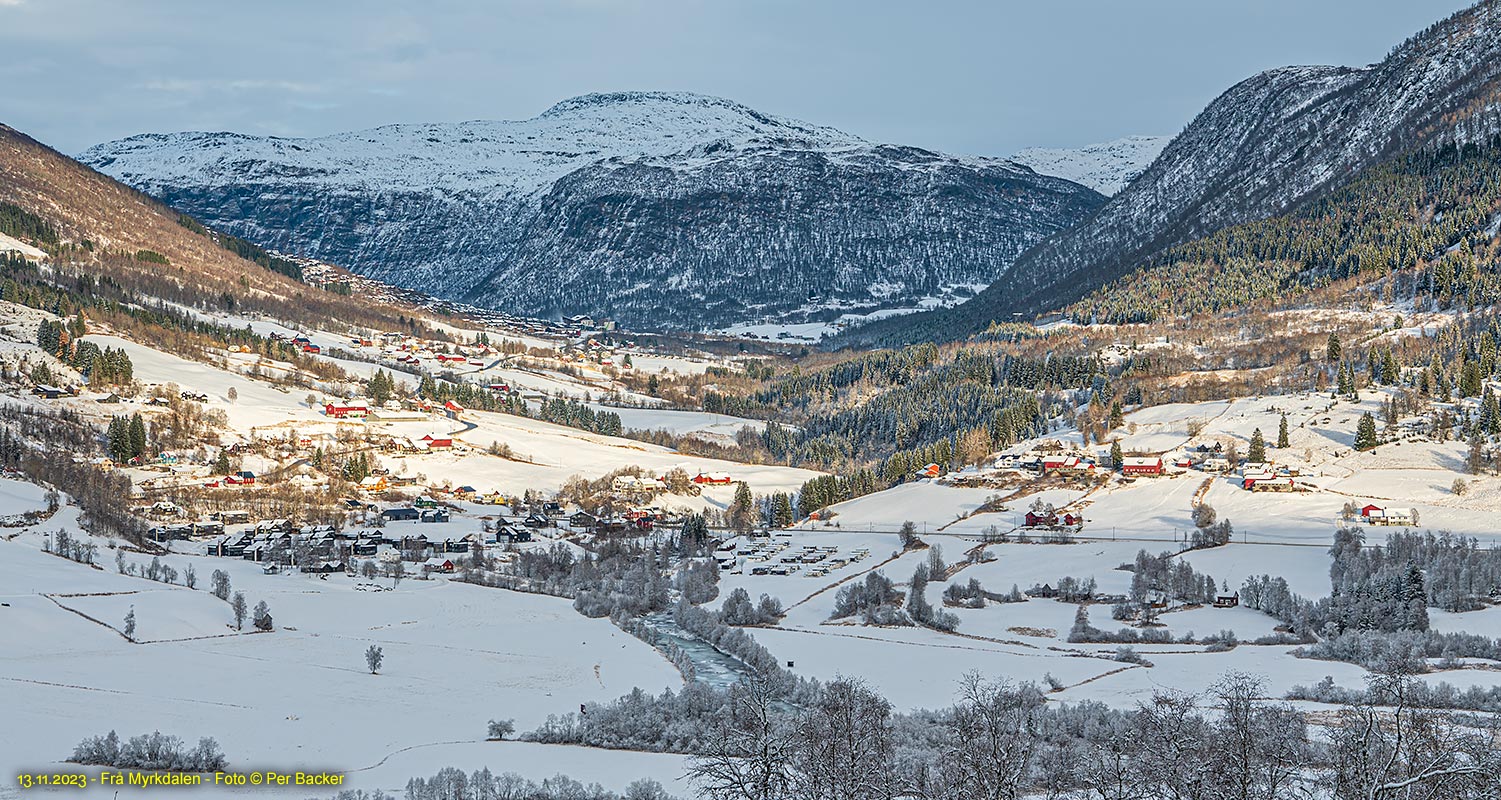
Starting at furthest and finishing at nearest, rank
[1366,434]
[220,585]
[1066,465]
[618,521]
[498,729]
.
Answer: [618,521] < [1066,465] < [1366,434] < [220,585] < [498,729]

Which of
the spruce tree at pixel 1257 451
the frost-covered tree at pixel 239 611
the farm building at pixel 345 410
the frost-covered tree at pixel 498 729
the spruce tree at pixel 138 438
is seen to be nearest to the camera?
the frost-covered tree at pixel 498 729

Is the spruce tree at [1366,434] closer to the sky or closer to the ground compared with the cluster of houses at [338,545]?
closer to the sky

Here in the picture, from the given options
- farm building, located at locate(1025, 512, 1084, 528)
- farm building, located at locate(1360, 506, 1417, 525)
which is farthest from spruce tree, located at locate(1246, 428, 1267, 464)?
farm building, located at locate(1025, 512, 1084, 528)

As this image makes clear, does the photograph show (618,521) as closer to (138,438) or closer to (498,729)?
(138,438)

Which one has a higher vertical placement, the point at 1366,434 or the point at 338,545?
the point at 1366,434

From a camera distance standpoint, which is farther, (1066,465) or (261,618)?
(1066,465)

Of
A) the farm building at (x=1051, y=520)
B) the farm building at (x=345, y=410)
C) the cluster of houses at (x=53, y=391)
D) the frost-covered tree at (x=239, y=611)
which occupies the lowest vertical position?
the frost-covered tree at (x=239, y=611)

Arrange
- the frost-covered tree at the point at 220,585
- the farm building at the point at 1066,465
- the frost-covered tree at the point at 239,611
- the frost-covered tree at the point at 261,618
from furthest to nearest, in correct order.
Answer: the farm building at the point at 1066,465
the frost-covered tree at the point at 220,585
the frost-covered tree at the point at 261,618
the frost-covered tree at the point at 239,611

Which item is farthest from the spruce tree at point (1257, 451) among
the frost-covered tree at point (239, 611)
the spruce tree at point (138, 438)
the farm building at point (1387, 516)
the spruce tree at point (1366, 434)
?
the spruce tree at point (138, 438)

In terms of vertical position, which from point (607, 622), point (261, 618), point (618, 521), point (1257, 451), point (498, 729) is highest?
point (1257, 451)

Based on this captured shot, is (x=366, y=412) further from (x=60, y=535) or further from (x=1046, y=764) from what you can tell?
(x=1046, y=764)

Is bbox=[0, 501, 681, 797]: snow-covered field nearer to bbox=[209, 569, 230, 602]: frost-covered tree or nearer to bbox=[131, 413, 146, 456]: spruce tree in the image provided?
bbox=[209, 569, 230, 602]: frost-covered tree

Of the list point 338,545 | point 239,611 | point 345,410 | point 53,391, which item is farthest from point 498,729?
point 345,410

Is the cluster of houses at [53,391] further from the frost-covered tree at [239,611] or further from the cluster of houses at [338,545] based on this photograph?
the frost-covered tree at [239,611]
